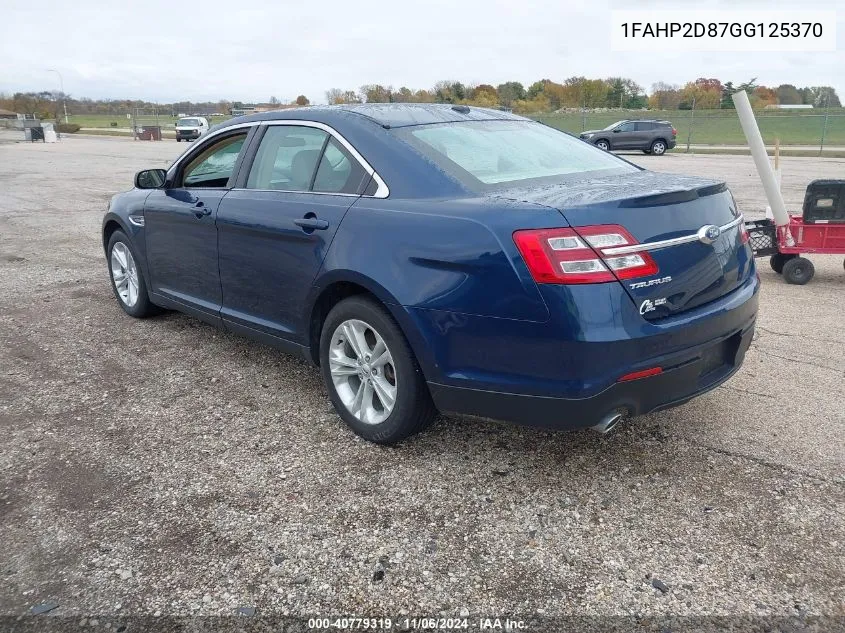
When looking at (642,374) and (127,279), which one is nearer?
(642,374)

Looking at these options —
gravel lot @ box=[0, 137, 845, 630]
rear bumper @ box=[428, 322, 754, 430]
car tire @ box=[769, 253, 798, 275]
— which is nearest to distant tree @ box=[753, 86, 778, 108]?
car tire @ box=[769, 253, 798, 275]

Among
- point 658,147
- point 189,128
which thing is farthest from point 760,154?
point 189,128

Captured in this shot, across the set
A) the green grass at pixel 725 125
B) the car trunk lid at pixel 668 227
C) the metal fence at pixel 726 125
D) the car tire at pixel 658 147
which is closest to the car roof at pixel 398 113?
the car trunk lid at pixel 668 227

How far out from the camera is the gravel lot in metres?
2.44

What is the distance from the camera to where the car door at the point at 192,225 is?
436cm

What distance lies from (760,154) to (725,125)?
38510 millimetres

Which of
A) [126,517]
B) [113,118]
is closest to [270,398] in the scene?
[126,517]

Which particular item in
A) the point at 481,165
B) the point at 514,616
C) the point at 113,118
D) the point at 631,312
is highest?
the point at 113,118

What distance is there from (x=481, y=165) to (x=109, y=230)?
3.74 m

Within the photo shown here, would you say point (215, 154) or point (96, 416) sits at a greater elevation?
point (215, 154)

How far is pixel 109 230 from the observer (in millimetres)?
5793

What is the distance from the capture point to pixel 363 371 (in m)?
3.44

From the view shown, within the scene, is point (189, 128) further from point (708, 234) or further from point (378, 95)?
point (708, 234)

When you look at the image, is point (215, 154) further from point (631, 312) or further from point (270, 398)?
point (631, 312)
